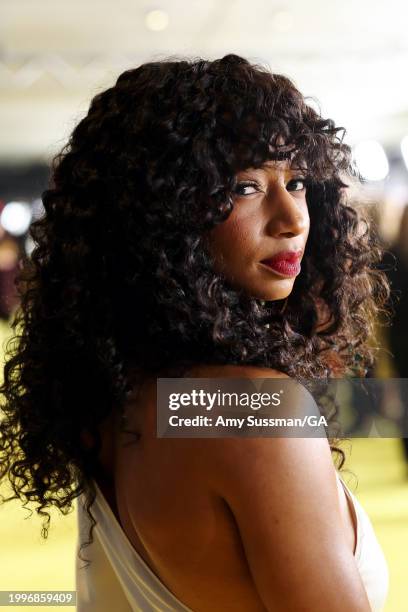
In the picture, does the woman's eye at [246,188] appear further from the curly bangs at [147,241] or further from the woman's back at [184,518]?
the woman's back at [184,518]

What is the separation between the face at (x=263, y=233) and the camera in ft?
2.47

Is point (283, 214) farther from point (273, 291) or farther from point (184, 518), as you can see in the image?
point (184, 518)

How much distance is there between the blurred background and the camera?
1.35 metres

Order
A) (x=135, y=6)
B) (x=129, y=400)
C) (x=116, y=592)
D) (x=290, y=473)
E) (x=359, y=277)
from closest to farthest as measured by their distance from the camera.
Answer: (x=290, y=473) < (x=129, y=400) < (x=116, y=592) < (x=359, y=277) < (x=135, y=6)

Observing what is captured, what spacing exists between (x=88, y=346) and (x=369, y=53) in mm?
975

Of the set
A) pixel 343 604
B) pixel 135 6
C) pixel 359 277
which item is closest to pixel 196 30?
pixel 135 6

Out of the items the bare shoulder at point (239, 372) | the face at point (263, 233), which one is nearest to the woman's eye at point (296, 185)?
the face at point (263, 233)

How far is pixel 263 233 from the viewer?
777 millimetres

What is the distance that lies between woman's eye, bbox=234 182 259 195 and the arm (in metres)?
0.27

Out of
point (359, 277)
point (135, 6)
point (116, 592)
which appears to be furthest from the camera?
point (135, 6)

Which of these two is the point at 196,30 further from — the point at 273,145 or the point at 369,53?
the point at 273,145

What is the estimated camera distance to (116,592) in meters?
0.84

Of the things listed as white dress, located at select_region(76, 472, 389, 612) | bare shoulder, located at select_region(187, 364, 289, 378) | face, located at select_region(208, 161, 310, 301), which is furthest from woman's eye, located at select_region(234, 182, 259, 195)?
white dress, located at select_region(76, 472, 389, 612)

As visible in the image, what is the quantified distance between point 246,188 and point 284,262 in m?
0.10
